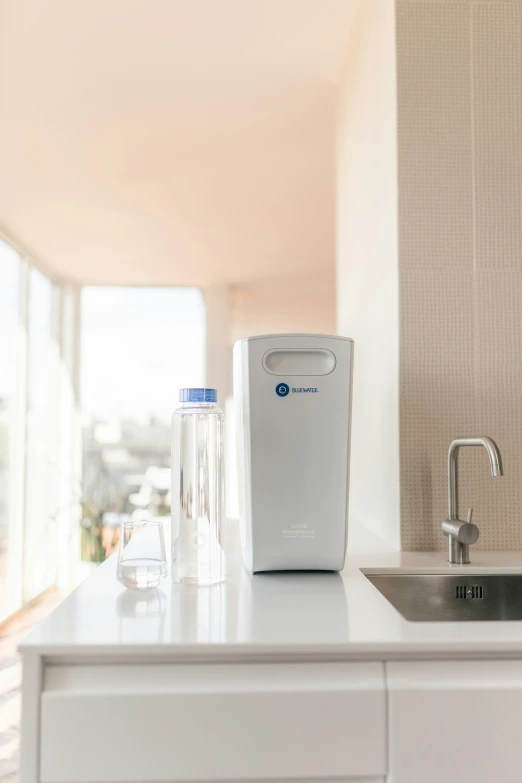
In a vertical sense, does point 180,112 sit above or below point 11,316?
above

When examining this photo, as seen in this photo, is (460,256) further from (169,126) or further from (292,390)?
(169,126)

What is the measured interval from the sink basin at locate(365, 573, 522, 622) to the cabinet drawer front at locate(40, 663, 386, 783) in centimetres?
49

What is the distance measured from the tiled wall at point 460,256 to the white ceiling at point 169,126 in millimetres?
Answer: 670

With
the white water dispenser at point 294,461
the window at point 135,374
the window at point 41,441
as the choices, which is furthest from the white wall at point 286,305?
the white water dispenser at point 294,461

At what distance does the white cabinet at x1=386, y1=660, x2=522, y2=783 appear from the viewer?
0.84 meters

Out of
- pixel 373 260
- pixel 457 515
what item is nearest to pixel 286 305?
pixel 373 260

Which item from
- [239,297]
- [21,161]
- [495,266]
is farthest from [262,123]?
[239,297]

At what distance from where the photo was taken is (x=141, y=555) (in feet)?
3.83

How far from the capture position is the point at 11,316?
4656 millimetres

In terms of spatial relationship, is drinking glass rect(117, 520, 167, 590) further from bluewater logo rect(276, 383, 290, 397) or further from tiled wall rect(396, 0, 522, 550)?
tiled wall rect(396, 0, 522, 550)

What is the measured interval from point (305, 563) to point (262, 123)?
2.28m

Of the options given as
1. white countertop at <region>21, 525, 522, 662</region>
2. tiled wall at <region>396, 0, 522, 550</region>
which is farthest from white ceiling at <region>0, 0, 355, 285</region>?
white countertop at <region>21, 525, 522, 662</region>

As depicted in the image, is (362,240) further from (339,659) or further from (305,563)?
(339,659)

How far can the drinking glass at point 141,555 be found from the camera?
1129 mm
